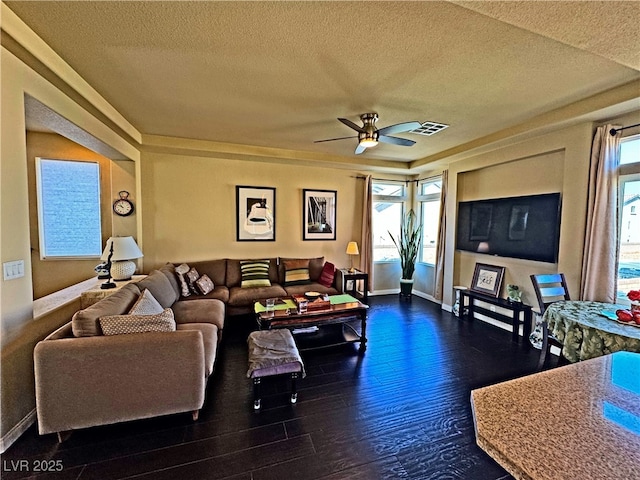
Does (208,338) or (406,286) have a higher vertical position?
(208,338)

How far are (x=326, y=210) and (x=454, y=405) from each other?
400cm

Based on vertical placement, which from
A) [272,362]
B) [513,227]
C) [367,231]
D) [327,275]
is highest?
[513,227]

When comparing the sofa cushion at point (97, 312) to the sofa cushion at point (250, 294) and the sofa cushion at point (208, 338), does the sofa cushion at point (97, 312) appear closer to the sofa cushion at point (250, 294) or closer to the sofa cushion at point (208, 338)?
the sofa cushion at point (208, 338)

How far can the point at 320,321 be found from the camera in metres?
3.25

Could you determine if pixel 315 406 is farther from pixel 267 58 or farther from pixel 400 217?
pixel 400 217

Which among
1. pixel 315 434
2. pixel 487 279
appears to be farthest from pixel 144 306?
pixel 487 279

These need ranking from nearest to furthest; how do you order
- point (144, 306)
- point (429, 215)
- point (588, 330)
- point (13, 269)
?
point (13, 269)
point (588, 330)
point (144, 306)
point (429, 215)

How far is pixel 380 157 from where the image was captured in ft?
18.0


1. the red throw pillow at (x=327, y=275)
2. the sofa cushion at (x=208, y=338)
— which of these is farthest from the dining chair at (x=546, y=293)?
the sofa cushion at (x=208, y=338)

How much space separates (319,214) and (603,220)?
405 centimetres

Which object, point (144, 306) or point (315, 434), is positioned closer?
point (315, 434)

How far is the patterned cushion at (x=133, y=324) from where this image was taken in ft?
6.83

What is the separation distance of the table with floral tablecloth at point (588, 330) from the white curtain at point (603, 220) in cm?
22

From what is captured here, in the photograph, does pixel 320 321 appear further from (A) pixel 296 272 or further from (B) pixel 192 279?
(B) pixel 192 279
